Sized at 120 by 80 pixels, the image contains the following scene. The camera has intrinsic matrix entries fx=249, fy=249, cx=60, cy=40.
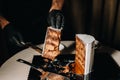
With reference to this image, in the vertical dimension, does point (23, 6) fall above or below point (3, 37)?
above

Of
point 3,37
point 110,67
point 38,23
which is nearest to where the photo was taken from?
point 110,67

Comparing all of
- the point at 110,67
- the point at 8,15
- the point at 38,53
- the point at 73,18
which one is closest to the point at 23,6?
the point at 8,15

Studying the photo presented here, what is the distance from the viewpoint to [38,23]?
2.36 metres

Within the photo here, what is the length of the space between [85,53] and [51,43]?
10.8 inches

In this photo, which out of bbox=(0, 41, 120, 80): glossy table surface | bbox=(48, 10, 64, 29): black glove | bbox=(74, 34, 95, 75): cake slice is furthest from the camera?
bbox=(48, 10, 64, 29): black glove

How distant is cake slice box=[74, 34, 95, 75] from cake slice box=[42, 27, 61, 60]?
18 centimetres

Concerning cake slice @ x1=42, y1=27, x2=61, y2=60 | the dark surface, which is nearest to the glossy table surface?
the dark surface

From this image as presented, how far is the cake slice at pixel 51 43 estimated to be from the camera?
1.30 metres

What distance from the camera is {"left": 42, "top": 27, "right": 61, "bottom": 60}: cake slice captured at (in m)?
1.30

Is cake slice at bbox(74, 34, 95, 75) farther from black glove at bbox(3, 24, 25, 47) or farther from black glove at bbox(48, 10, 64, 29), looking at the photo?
black glove at bbox(3, 24, 25, 47)

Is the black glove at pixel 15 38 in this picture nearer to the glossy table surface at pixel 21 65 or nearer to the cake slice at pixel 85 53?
the glossy table surface at pixel 21 65

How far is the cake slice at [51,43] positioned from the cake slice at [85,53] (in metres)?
0.18

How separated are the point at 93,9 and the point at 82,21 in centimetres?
17

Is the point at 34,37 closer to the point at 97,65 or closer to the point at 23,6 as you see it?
the point at 23,6
